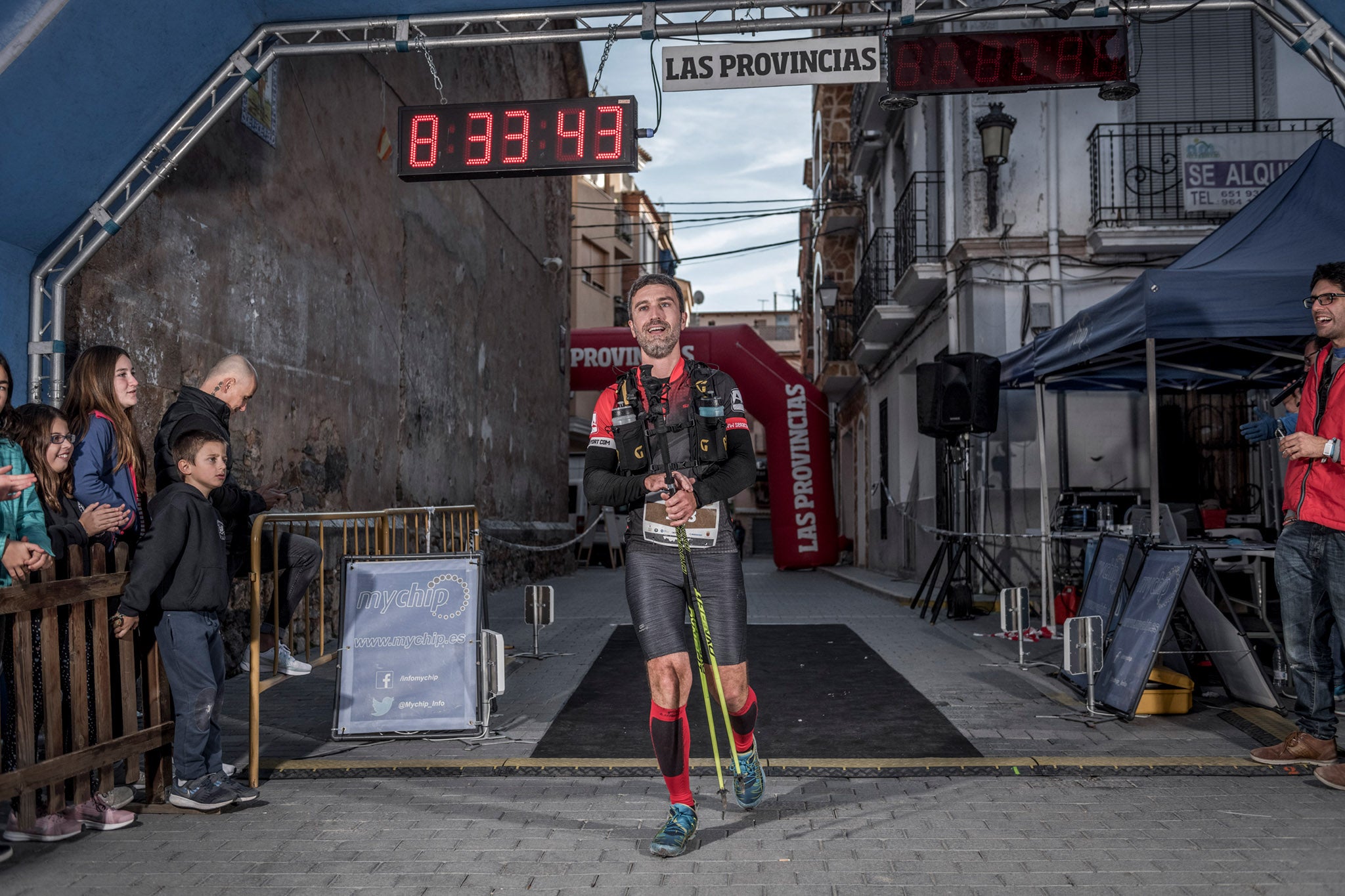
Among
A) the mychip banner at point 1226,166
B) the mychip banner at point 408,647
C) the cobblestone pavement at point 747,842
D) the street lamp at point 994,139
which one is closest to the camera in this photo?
the cobblestone pavement at point 747,842

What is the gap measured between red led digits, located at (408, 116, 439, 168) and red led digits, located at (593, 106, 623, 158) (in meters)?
1.16

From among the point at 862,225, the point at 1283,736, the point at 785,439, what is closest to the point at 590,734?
the point at 1283,736

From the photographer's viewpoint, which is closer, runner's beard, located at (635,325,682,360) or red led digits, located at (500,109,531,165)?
runner's beard, located at (635,325,682,360)

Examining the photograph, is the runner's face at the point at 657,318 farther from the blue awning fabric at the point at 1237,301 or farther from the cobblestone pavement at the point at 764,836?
the blue awning fabric at the point at 1237,301

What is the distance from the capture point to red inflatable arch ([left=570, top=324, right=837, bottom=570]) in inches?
864

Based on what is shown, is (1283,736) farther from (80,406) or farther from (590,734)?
(80,406)

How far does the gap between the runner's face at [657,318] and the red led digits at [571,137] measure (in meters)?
3.84

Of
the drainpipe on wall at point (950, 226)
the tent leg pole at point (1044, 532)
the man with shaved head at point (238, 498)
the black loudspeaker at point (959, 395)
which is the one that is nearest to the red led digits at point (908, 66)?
the tent leg pole at point (1044, 532)

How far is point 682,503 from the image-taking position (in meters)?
3.85

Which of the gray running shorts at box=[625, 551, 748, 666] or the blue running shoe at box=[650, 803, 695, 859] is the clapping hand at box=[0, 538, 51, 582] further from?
the blue running shoe at box=[650, 803, 695, 859]

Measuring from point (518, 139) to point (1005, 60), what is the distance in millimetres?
3381

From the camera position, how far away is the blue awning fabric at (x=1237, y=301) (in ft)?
22.6

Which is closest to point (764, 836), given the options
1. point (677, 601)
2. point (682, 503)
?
point (677, 601)

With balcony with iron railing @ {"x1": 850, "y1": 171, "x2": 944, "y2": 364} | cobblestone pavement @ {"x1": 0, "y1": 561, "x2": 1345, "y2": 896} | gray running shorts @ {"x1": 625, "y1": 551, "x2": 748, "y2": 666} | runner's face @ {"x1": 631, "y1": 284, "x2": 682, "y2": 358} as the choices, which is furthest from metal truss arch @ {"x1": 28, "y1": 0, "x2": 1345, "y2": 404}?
balcony with iron railing @ {"x1": 850, "y1": 171, "x2": 944, "y2": 364}
